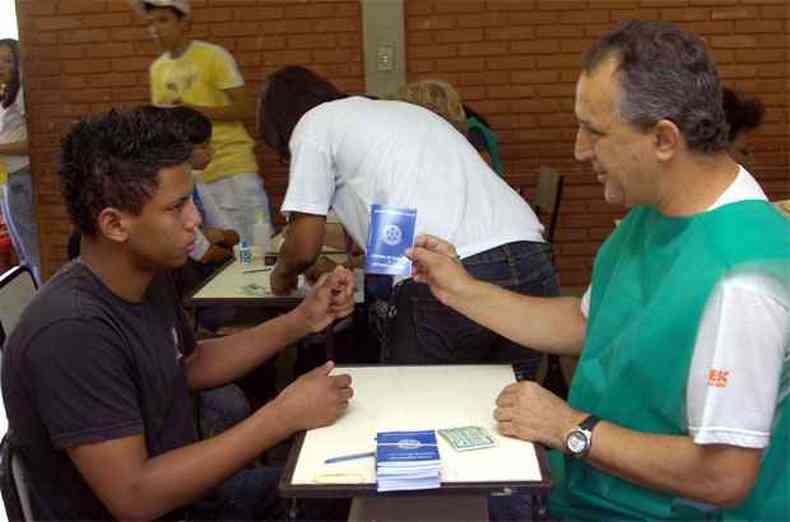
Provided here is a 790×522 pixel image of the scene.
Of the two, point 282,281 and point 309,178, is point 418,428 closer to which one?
point 309,178

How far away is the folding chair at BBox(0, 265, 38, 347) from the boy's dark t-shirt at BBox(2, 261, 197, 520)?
0.74 metres

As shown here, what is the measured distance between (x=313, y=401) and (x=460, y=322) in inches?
28.4

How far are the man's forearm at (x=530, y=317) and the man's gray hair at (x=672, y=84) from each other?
61cm

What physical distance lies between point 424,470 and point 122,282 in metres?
0.66

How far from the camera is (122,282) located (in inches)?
66.4

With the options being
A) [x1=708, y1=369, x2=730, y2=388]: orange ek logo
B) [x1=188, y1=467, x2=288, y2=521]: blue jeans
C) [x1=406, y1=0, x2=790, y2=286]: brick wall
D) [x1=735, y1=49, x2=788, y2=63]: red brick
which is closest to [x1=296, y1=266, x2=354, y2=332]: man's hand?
[x1=188, y1=467, x2=288, y2=521]: blue jeans

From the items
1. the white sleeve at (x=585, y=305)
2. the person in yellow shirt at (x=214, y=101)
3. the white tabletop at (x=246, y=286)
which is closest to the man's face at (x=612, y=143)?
the white sleeve at (x=585, y=305)

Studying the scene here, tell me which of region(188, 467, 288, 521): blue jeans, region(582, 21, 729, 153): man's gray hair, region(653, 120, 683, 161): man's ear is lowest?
region(188, 467, 288, 521): blue jeans

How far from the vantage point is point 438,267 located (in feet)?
6.93

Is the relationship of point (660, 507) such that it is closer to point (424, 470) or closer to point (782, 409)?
point (782, 409)

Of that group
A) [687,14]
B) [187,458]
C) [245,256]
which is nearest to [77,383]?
[187,458]

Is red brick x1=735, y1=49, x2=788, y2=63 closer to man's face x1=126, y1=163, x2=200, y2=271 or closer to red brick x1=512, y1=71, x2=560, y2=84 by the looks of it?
red brick x1=512, y1=71, x2=560, y2=84

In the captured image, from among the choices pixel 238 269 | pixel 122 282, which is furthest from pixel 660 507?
pixel 238 269

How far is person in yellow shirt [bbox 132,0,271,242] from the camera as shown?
14.5 ft
